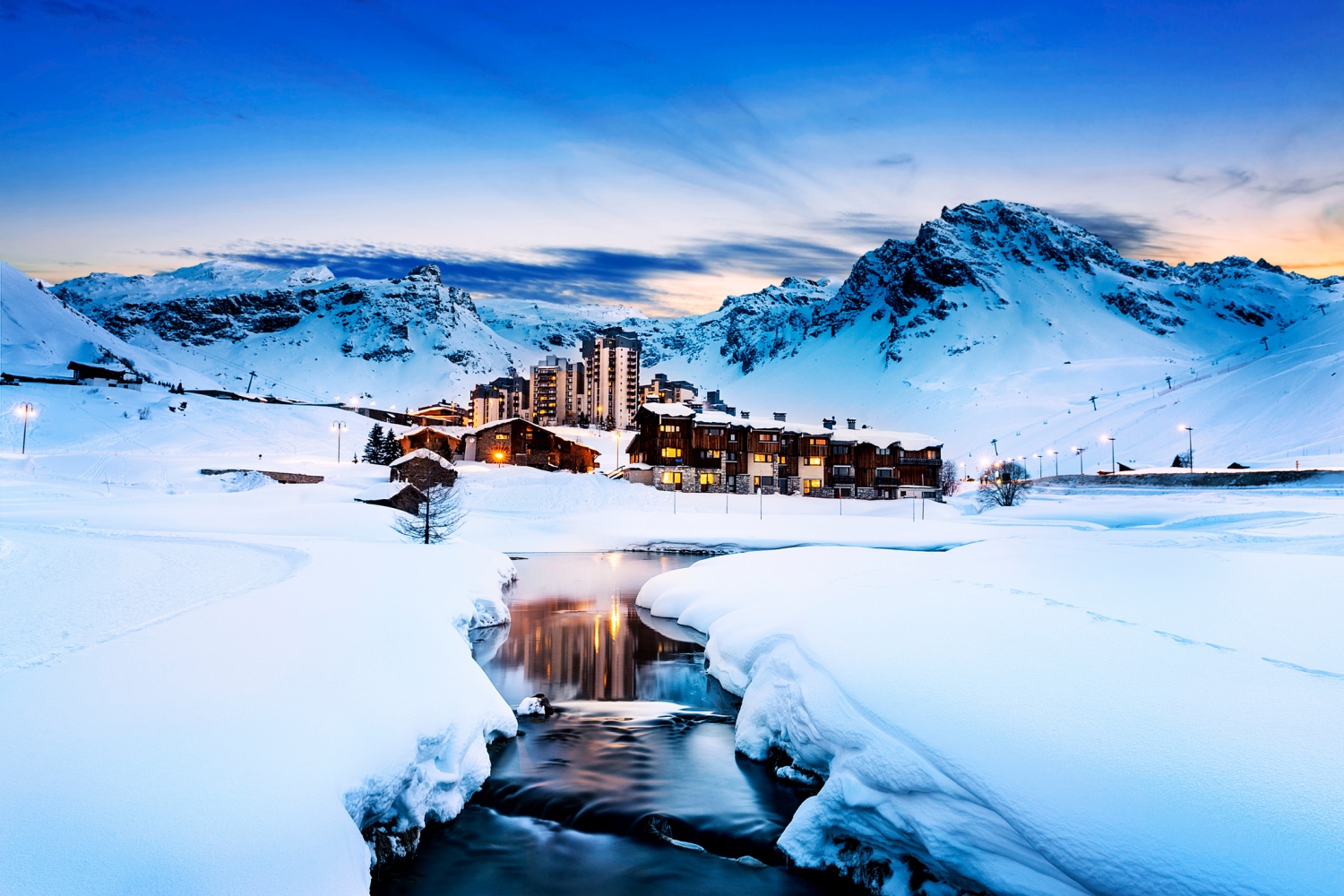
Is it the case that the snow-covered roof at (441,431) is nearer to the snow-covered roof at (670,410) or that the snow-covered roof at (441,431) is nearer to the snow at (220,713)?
the snow-covered roof at (670,410)

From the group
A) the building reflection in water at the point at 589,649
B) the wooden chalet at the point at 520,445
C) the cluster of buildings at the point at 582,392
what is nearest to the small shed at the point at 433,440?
the wooden chalet at the point at 520,445

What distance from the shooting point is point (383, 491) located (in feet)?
193

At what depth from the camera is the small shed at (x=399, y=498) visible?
54.0 m

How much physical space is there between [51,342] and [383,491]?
120 meters

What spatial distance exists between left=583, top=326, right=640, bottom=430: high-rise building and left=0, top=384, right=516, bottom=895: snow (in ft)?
418

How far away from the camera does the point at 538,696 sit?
18453mm

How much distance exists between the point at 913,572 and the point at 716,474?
57298 millimetres

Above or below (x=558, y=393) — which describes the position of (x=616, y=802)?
below

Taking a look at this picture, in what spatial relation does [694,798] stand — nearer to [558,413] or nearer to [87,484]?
[87,484]

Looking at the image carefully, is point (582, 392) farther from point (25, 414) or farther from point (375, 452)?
point (25, 414)

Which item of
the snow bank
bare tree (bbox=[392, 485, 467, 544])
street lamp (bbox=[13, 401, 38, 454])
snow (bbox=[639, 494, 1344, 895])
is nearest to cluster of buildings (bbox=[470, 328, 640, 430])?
street lamp (bbox=[13, 401, 38, 454])

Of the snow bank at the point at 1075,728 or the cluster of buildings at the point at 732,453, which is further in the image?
the cluster of buildings at the point at 732,453

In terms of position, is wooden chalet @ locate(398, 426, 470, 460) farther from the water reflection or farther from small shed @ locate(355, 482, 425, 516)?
the water reflection

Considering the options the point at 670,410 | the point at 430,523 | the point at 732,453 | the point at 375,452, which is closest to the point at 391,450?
the point at 375,452
